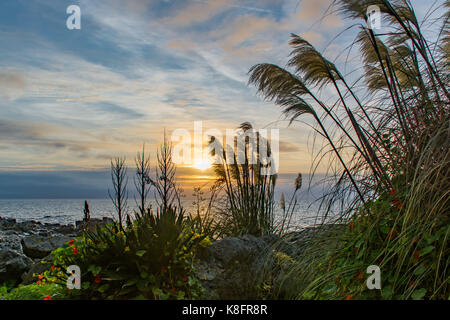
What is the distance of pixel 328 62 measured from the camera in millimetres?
3742

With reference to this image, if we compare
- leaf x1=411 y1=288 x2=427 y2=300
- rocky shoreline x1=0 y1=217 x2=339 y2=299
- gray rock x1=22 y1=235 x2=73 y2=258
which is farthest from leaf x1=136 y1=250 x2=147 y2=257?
gray rock x1=22 y1=235 x2=73 y2=258

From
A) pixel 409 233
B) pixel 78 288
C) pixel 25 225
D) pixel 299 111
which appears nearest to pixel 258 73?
pixel 299 111

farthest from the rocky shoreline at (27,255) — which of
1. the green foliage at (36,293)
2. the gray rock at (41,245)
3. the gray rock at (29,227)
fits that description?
the gray rock at (29,227)

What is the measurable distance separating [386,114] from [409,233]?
1470 millimetres

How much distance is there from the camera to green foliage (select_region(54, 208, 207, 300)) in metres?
3.51

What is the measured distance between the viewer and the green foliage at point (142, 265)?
11.5 feet

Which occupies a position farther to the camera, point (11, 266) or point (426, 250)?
point (11, 266)

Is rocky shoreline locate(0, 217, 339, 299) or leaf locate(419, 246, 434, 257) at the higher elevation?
leaf locate(419, 246, 434, 257)

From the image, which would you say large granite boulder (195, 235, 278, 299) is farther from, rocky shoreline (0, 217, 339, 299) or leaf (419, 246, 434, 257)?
leaf (419, 246, 434, 257)

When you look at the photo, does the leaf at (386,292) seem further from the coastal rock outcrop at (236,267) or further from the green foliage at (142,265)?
the green foliage at (142,265)

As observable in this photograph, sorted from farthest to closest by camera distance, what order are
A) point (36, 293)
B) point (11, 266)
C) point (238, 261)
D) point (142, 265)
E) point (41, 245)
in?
point (41, 245), point (11, 266), point (238, 261), point (36, 293), point (142, 265)

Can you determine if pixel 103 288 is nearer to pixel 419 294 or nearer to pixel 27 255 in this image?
pixel 419 294

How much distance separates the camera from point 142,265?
354cm

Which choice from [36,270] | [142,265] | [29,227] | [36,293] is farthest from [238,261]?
[29,227]
